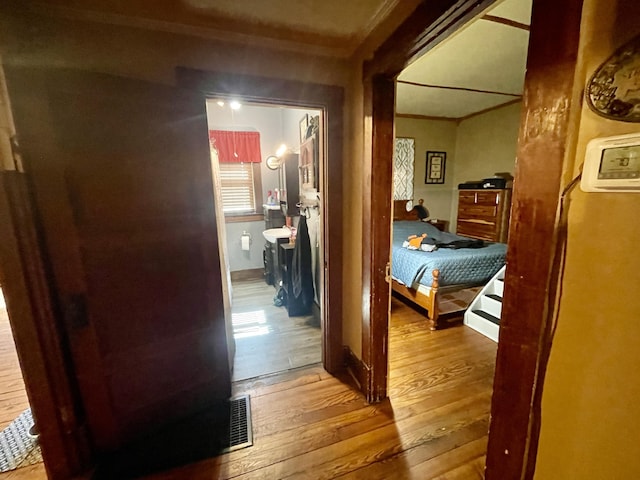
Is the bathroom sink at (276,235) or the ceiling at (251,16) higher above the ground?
the ceiling at (251,16)

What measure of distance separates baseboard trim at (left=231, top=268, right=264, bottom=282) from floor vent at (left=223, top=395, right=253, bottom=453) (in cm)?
264

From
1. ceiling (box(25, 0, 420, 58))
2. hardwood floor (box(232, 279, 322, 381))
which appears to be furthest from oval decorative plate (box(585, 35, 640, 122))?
hardwood floor (box(232, 279, 322, 381))

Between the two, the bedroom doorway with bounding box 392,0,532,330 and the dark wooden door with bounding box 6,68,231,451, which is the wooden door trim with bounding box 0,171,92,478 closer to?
the dark wooden door with bounding box 6,68,231,451

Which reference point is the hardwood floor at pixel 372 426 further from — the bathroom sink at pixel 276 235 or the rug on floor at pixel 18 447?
the bathroom sink at pixel 276 235

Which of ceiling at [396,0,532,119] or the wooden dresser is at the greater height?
ceiling at [396,0,532,119]

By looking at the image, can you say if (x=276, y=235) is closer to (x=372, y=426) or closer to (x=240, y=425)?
(x=240, y=425)

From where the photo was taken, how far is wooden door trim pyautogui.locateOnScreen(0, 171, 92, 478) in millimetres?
1174

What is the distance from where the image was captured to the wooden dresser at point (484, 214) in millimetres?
4066

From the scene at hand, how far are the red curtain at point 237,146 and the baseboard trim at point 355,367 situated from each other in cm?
343

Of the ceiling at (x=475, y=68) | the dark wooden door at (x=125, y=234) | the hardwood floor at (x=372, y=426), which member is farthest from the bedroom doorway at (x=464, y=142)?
the dark wooden door at (x=125, y=234)

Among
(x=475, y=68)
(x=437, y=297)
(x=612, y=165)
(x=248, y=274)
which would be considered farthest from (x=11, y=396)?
(x=475, y=68)

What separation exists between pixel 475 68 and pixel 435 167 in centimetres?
245

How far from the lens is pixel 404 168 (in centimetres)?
495

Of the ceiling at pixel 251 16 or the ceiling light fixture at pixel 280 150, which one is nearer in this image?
the ceiling at pixel 251 16
